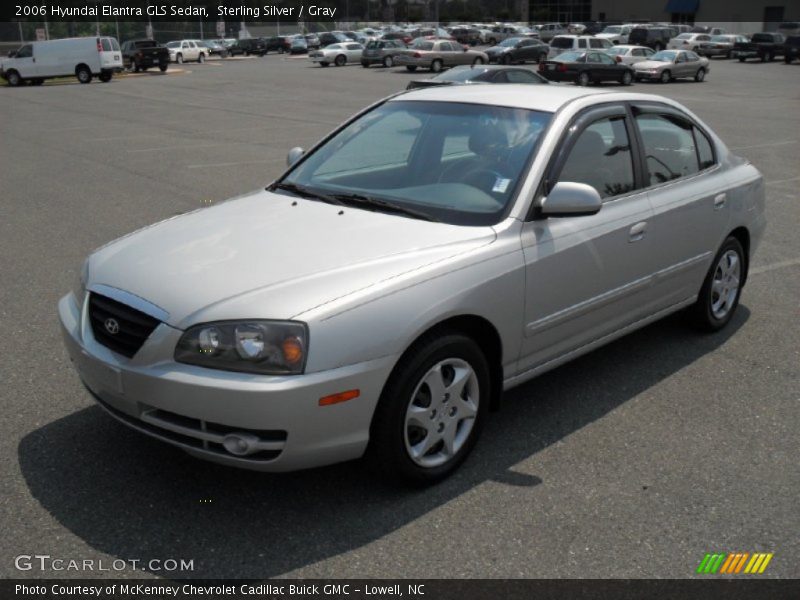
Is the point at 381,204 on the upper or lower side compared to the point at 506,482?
upper

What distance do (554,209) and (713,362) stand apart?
198cm

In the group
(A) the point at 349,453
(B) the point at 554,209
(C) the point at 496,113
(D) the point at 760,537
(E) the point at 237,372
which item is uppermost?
(C) the point at 496,113

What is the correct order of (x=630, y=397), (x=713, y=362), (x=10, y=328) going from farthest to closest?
1. (x=10, y=328)
2. (x=713, y=362)
3. (x=630, y=397)

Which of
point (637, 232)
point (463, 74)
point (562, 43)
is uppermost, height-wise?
point (562, 43)

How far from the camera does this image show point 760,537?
3.54m

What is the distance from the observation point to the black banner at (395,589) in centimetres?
312

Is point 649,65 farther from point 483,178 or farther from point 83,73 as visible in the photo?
point 483,178

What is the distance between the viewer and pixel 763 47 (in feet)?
161

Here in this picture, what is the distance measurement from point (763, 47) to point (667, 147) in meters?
49.4

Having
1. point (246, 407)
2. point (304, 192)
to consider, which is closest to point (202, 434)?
point (246, 407)

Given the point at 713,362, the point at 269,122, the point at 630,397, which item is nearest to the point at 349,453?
the point at 630,397

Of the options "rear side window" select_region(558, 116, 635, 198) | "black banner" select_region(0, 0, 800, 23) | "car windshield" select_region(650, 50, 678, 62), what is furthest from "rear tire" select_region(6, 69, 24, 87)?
"rear side window" select_region(558, 116, 635, 198)

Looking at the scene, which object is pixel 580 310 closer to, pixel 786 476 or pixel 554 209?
pixel 554 209

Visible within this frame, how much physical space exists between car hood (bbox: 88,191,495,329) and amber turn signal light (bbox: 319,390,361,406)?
341 millimetres
